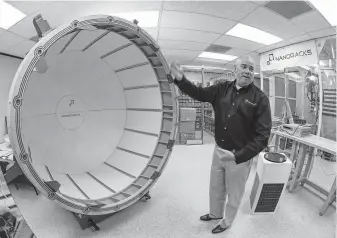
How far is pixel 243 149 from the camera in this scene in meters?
1.38

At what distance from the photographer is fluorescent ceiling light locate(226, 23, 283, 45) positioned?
3.50 meters

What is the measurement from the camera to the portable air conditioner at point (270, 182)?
1.81m

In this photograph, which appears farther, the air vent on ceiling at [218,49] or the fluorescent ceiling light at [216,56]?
the fluorescent ceiling light at [216,56]

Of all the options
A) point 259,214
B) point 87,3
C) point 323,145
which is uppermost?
point 87,3

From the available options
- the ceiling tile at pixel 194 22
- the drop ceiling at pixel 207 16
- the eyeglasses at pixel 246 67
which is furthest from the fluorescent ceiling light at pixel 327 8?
the eyeglasses at pixel 246 67

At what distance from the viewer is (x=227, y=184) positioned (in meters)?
1.59

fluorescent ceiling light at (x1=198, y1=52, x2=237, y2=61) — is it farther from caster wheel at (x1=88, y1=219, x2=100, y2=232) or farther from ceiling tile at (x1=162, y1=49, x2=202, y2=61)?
caster wheel at (x1=88, y1=219, x2=100, y2=232)

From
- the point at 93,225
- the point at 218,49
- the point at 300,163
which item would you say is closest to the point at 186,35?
the point at 218,49

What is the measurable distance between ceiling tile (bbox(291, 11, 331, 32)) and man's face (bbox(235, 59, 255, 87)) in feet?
8.42

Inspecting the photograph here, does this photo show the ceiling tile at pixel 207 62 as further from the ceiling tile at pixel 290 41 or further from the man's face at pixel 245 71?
the man's face at pixel 245 71

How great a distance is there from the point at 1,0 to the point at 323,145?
3796 mm

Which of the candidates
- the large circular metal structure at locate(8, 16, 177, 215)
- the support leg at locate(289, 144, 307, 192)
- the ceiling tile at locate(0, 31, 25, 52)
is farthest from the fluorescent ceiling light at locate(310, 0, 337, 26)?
the ceiling tile at locate(0, 31, 25, 52)

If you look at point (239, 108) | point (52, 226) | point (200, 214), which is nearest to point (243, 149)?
point (239, 108)

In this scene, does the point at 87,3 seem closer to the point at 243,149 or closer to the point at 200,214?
the point at 243,149
